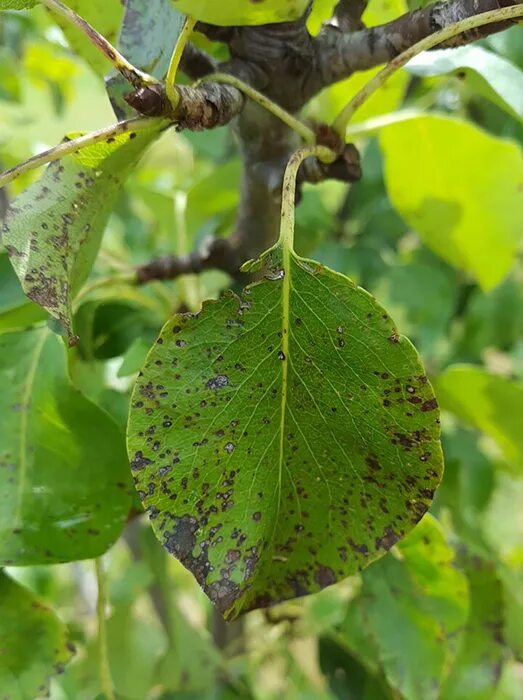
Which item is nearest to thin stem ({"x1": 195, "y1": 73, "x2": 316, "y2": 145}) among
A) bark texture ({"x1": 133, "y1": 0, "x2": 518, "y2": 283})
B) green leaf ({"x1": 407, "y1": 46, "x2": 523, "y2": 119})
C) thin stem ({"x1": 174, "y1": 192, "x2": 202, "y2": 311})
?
bark texture ({"x1": 133, "y1": 0, "x2": 518, "y2": 283})

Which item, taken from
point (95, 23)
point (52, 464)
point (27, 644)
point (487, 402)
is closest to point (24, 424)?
point (52, 464)

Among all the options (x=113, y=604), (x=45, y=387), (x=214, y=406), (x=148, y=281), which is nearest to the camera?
(x=214, y=406)

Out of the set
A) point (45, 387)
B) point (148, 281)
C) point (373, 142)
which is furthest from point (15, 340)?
point (373, 142)

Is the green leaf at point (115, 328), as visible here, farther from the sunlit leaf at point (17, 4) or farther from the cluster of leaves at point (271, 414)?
the sunlit leaf at point (17, 4)

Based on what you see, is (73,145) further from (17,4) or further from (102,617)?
(102,617)

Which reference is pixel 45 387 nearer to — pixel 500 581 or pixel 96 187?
pixel 96 187

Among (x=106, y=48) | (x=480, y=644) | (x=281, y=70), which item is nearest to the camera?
(x=106, y=48)

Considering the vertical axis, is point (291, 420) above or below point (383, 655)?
above

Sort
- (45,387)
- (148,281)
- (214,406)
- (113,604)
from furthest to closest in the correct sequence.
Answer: (113,604) < (148,281) < (45,387) < (214,406)
